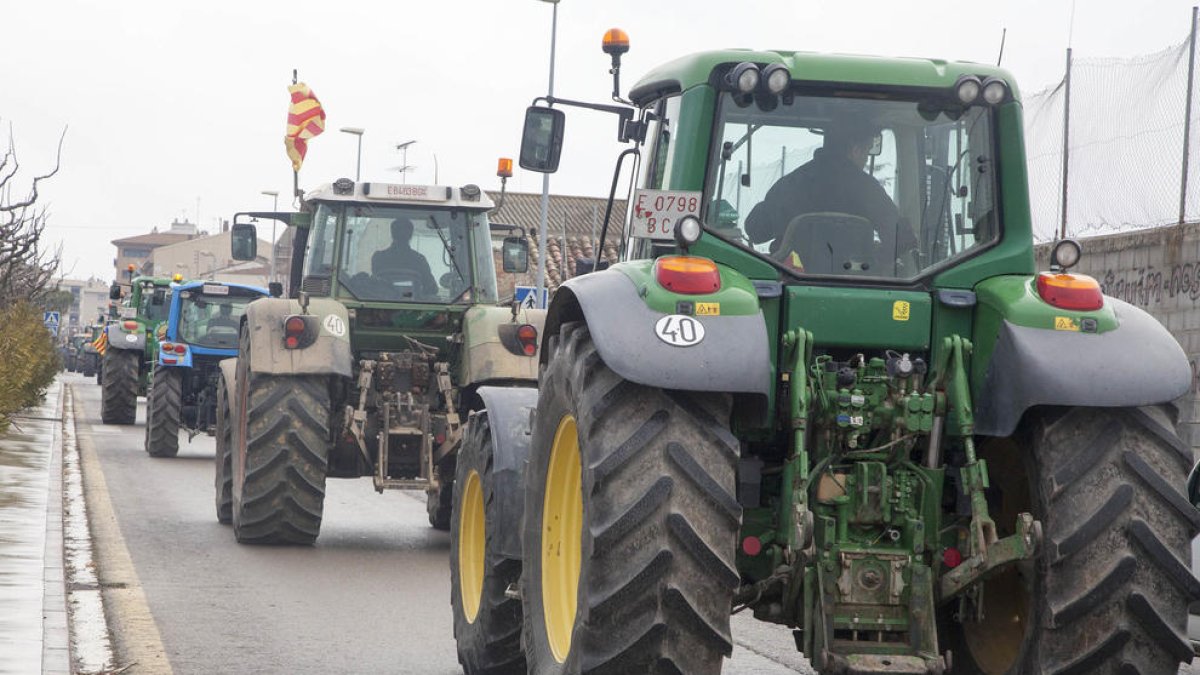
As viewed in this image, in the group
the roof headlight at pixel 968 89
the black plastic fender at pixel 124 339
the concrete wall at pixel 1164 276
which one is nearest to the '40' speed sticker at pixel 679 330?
the roof headlight at pixel 968 89

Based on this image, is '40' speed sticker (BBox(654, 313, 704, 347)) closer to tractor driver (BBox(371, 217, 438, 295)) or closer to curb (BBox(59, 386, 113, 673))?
curb (BBox(59, 386, 113, 673))

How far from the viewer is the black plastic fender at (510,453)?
7328mm

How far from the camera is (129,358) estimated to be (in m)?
29.4

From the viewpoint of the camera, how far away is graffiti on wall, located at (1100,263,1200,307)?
14.5 metres

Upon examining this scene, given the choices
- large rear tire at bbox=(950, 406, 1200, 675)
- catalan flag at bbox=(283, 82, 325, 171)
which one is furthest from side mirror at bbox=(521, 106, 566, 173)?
catalan flag at bbox=(283, 82, 325, 171)

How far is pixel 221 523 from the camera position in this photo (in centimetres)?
1472

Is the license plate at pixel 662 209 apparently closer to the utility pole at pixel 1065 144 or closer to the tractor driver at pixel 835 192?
the tractor driver at pixel 835 192

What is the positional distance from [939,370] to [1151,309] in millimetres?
9549

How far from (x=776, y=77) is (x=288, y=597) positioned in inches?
208

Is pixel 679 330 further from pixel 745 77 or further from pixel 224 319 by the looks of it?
pixel 224 319

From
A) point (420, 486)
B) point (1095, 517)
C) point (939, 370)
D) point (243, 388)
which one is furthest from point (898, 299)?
point (243, 388)

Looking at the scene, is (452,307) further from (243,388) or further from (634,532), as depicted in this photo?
(634,532)

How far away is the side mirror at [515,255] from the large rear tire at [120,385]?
15.6 metres

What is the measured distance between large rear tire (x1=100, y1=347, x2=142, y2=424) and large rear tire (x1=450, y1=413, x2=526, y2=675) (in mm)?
22079
